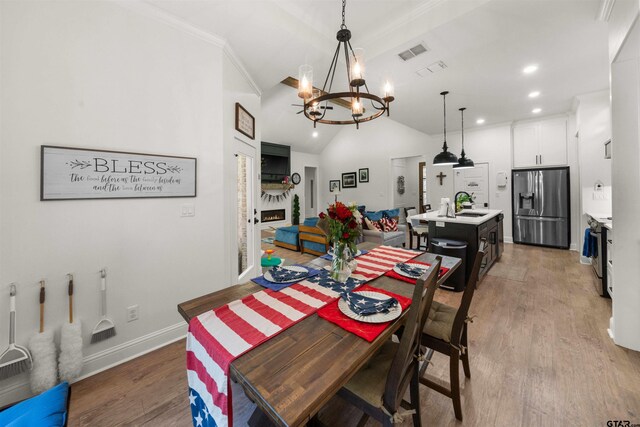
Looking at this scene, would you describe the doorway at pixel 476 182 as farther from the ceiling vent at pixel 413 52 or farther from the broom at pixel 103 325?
the broom at pixel 103 325

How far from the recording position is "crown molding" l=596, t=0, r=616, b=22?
200 centimetres

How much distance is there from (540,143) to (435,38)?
4565 mm

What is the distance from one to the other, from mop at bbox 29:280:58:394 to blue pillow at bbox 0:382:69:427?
2.51ft

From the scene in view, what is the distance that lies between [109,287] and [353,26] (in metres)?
3.35

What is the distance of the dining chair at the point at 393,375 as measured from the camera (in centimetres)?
90

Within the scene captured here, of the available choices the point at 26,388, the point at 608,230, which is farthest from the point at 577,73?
the point at 26,388

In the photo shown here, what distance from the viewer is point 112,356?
1.91m

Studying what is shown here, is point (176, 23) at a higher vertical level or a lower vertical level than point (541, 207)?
higher

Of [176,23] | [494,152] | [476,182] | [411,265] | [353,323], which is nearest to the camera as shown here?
[353,323]

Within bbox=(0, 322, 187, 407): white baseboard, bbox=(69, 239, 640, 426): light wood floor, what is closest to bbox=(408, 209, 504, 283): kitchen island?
bbox=(69, 239, 640, 426): light wood floor

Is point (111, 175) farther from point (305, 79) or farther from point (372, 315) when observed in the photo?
point (372, 315)

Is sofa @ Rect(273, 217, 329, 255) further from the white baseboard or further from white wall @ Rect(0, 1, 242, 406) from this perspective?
the white baseboard

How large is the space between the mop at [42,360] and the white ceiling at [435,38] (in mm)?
2511

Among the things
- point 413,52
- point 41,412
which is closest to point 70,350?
point 41,412
